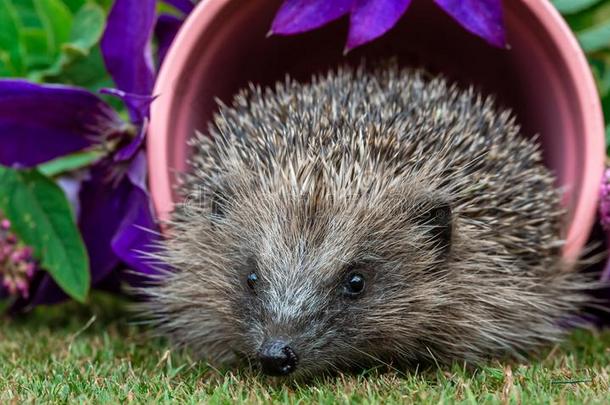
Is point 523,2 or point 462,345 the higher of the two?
point 523,2

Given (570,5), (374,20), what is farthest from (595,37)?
(374,20)

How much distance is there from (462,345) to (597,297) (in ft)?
2.13

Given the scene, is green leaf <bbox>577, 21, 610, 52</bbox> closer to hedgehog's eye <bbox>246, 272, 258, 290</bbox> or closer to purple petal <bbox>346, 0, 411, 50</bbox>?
purple petal <bbox>346, 0, 411, 50</bbox>

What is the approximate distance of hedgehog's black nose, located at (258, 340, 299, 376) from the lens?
5.76 feet

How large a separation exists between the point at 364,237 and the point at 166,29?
3.47 ft

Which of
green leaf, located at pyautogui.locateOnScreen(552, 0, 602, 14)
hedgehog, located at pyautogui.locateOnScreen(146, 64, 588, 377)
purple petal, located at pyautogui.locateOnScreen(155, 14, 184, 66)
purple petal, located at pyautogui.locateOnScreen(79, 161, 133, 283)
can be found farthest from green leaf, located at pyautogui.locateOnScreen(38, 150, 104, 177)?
green leaf, located at pyautogui.locateOnScreen(552, 0, 602, 14)

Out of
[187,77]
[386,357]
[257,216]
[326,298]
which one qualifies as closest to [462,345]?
[386,357]

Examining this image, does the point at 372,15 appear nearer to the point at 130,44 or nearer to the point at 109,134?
the point at 130,44

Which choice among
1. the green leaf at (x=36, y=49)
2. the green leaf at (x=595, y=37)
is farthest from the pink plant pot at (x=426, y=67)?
the green leaf at (x=36, y=49)

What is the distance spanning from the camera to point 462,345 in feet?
6.91

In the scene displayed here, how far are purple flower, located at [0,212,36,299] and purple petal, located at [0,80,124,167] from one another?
224mm

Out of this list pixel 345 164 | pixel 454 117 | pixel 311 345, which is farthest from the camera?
pixel 454 117

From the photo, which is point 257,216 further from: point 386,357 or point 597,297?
point 597,297

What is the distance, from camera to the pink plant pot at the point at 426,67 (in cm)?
239
